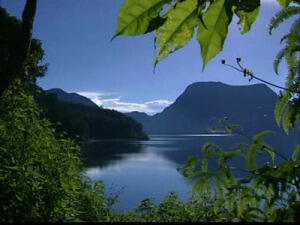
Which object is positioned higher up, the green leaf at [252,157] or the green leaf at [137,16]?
the green leaf at [137,16]

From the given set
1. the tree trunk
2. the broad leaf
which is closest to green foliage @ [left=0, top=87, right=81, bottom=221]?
the tree trunk

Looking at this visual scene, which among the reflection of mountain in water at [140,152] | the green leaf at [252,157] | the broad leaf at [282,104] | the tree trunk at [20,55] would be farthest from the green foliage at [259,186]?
the reflection of mountain in water at [140,152]

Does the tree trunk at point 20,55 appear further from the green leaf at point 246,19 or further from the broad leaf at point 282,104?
the green leaf at point 246,19

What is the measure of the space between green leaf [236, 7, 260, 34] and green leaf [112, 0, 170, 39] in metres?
0.18

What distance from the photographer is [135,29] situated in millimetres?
587

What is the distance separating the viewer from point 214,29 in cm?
62

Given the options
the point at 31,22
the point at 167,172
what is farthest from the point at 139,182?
the point at 31,22

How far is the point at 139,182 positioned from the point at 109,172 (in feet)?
18.8

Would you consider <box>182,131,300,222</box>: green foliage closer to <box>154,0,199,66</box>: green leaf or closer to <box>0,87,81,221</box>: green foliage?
<box>154,0,199,66</box>: green leaf

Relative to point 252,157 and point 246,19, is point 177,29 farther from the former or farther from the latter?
point 252,157

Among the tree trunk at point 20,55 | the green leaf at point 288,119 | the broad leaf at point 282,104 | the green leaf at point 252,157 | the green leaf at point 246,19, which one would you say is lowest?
the green leaf at point 252,157

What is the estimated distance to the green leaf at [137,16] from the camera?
57 centimetres

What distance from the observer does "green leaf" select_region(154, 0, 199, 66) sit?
62 centimetres

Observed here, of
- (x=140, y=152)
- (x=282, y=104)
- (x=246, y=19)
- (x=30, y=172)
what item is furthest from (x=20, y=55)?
(x=140, y=152)
